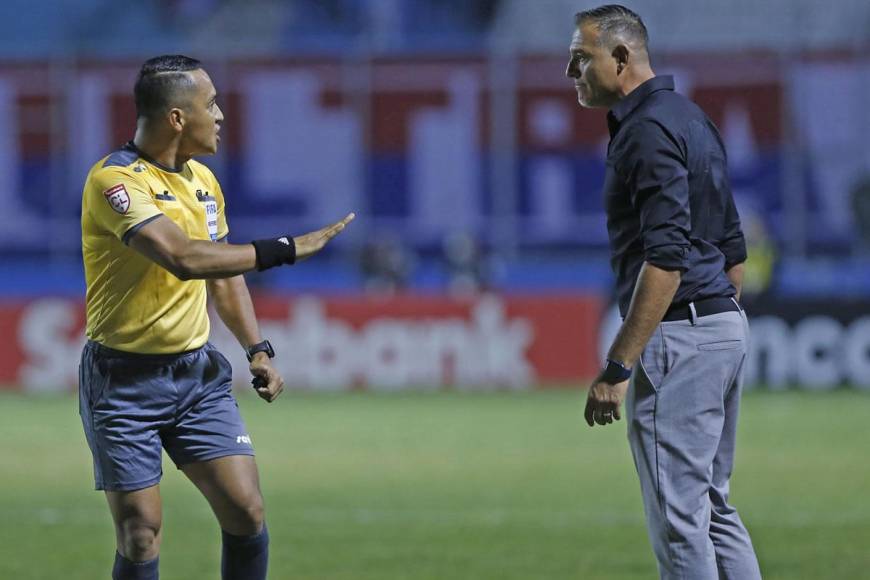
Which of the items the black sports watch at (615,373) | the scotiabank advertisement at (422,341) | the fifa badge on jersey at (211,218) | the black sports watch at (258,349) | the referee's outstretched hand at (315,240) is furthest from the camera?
the scotiabank advertisement at (422,341)

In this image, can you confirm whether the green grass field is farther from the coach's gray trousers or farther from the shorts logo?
the shorts logo

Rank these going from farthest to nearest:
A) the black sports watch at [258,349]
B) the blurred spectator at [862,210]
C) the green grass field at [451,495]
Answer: the blurred spectator at [862,210] → the green grass field at [451,495] → the black sports watch at [258,349]

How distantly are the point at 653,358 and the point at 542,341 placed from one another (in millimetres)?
14334

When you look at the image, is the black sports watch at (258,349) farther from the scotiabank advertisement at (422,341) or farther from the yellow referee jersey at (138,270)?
the scotiabank advertisement at (422,341)

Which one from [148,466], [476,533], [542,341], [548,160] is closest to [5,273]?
[548,160]

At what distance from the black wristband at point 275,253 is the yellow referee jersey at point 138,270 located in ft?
1.38

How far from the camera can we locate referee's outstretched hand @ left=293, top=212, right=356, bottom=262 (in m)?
5.56

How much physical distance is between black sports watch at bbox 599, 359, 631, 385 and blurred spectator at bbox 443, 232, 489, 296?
1962 centimetres

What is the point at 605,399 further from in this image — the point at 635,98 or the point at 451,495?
the point at 451,495

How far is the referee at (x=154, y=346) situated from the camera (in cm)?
584

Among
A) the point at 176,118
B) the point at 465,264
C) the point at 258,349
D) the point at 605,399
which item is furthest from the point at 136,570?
the point at 465,264

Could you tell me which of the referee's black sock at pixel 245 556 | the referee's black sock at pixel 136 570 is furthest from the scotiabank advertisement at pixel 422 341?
the referee's black sock at pixel 136 570

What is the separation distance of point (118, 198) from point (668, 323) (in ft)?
6.50

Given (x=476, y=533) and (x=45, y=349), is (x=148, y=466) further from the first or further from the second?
(x=45, y=349)
